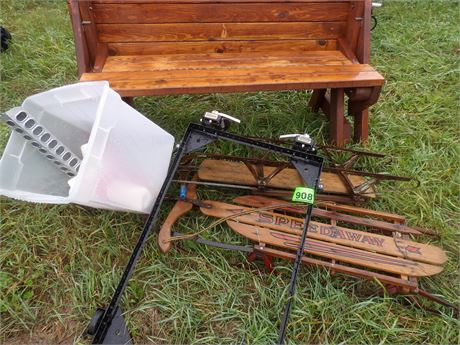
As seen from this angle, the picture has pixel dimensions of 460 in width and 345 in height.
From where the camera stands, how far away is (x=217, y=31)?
2424 millimetres

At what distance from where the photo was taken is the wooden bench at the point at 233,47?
2115mm

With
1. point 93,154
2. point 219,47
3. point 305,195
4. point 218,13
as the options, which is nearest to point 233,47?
point 219,47

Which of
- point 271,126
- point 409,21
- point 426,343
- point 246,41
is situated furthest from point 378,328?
point 409,21

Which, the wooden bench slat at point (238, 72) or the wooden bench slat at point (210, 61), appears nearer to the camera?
the wooden bench slat at point (238, 72)

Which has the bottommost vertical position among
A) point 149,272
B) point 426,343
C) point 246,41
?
point 426,343

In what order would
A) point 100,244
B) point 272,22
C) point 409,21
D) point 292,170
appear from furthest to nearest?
point 409,21
point 272,22
point 292,170
point 100,244

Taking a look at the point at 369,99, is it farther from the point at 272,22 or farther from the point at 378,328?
the point at 378,328

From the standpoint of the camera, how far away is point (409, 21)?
415cm

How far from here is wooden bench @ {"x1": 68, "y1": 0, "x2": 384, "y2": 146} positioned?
2115 millimetres

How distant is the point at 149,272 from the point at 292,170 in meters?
1.03

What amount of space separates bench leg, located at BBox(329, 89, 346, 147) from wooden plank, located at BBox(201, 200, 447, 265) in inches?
31.1

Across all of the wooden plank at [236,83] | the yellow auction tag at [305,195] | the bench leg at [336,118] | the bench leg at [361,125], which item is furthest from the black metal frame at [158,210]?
the bench leg at [361,125]

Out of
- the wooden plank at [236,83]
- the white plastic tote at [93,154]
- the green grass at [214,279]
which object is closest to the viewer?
the white plastic tote at [93,154]

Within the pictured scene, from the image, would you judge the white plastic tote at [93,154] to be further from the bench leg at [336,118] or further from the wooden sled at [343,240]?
the bench leg at [336,118]
